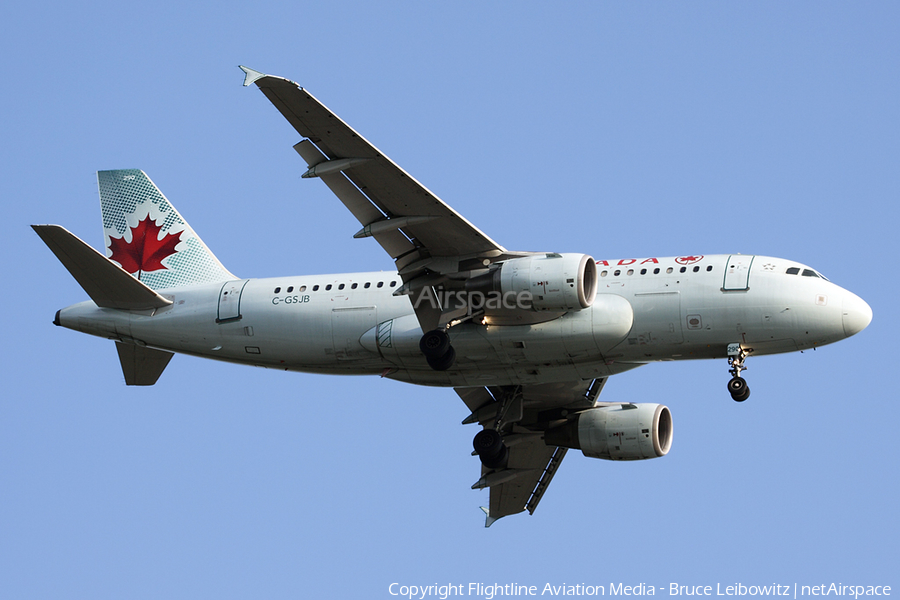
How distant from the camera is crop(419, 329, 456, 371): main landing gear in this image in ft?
116

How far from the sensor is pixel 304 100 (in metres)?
31.3

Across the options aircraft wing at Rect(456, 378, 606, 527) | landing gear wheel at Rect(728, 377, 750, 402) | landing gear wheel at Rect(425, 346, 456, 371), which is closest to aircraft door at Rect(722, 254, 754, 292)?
landing gear wheel at Rect(728, 377, 750, 402)

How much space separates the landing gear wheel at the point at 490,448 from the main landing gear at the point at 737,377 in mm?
8277

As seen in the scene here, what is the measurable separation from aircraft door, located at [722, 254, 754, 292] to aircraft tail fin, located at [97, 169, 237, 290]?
683 inches

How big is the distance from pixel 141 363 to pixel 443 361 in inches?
490

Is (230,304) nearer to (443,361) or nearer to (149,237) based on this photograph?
(149,237)

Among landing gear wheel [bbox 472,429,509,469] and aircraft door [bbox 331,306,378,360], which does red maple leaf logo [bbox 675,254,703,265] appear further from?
aircraft door [bbox 331,306,378,360]

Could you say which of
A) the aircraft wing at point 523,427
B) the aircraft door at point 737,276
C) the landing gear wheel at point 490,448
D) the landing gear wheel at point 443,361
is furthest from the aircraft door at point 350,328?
the aircraft door at point 737,276

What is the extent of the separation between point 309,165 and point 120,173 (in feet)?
45.0

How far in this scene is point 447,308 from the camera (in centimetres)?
3606

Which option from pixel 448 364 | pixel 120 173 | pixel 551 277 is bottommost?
pixel 448 364

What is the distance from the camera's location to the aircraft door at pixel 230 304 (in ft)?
128

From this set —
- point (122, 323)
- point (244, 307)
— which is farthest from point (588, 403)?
point (122, 323)

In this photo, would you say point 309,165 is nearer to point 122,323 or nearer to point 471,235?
point 471,235
